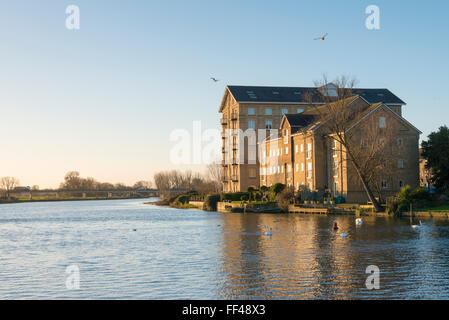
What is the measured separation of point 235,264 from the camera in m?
26.8

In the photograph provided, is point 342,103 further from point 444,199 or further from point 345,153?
point 444,199

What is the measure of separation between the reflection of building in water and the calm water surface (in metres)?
0.04

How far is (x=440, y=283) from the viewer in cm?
2109

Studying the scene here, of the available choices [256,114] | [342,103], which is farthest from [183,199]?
[342,103]

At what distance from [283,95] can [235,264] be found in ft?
264

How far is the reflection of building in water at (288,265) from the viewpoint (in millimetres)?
20281

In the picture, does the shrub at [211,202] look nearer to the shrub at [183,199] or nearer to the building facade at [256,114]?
the building facade at [256,114]

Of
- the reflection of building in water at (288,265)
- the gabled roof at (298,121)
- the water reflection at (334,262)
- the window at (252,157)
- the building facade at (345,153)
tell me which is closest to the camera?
the water reflection at (334,262)

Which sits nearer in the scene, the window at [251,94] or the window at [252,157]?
the window at [251,94]

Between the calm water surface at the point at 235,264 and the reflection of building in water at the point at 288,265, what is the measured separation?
39mm

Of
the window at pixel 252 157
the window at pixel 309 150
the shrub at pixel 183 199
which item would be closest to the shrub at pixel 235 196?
the window at pixel 252 157

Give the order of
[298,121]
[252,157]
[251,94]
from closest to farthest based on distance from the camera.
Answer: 1. [298,121]
2. [252,157]
3. [251,94]

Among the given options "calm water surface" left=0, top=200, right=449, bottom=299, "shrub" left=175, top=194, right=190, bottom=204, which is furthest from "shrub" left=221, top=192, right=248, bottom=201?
"calm water surface" left=0, top=200, right=449, bottom=299

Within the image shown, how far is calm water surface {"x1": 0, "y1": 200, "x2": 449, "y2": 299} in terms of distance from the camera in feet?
66.9
